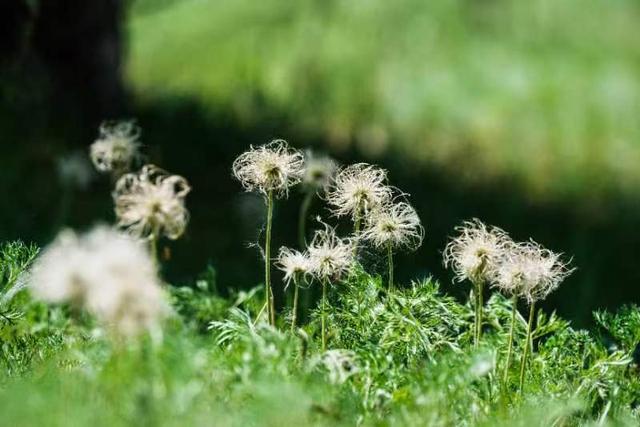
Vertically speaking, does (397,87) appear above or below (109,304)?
above

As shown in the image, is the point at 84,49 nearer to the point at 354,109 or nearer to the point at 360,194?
the point at 354,109

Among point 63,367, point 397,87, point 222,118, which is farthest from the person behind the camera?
point 397,87

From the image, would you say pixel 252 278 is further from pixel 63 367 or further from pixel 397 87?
pixel 397 87

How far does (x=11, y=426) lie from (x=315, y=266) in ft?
2.61

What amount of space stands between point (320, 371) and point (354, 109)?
4866mm

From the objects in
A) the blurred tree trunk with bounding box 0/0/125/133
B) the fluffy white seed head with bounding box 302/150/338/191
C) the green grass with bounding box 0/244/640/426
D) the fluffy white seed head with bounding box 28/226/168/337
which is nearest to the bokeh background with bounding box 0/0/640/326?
the blurred tree trunk with bounding box 0/0/125/133

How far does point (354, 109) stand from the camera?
6652 millimetres

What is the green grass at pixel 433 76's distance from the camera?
→ 6.34 m

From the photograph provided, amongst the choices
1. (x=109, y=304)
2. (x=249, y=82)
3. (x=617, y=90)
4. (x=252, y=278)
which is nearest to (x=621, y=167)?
(x=617, y=90)

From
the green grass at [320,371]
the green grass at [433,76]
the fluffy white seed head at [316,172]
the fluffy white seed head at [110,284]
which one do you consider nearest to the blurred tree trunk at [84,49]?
the green grass at [433,76]

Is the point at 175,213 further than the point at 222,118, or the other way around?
the point at 222,118

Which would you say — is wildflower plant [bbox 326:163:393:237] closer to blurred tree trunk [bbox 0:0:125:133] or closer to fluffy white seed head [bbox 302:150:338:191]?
fluffy white seed head [bbox 302:150:338:191]

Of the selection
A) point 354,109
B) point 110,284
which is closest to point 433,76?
point 354,109

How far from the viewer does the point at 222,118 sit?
589 cm
